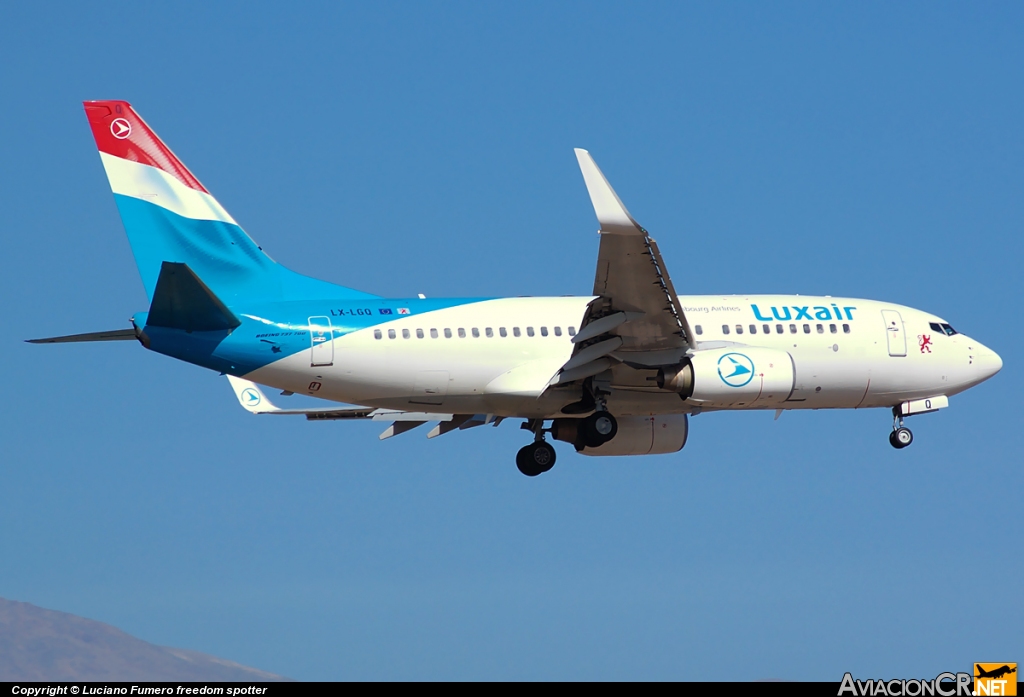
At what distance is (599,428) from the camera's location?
136 ft

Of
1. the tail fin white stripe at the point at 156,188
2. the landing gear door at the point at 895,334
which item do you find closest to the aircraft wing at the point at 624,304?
the landing gear door at the point at 895,334

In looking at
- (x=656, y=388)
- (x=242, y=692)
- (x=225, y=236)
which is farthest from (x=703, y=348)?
(x=242, y=692)

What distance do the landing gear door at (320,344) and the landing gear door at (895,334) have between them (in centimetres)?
1588

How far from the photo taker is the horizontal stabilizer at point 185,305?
3550cm

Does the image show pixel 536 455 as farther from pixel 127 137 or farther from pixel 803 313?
pixel 127 137

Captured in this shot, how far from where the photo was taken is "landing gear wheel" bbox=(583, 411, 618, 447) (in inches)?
1635

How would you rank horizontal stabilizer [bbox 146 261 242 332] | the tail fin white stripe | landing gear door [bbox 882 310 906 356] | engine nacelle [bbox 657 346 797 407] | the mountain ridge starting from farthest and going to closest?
landing gear door [bbox 882 310 906 356] → engine nacelle [bbox 657 346 797 407] → the tail fin white stripe → horizontal stabilizer [bbox 146 261 242 332] → the mountain ridge

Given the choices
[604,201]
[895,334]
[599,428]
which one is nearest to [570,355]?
[599,428]

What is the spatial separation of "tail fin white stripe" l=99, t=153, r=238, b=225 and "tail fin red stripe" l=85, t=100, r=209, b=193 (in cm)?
15

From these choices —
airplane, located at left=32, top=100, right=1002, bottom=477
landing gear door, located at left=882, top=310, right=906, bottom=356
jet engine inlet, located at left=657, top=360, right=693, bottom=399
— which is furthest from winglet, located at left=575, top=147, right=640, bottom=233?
landing gear door, located at left=882, top=310, right=906, bottom=356

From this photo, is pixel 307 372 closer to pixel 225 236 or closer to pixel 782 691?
pixel 225 236

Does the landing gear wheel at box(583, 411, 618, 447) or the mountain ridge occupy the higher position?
the landing gear wheel at box(583, 411, 618, 447)

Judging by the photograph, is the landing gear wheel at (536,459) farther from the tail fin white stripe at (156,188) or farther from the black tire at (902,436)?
the tail fin white stripe at (156,188)

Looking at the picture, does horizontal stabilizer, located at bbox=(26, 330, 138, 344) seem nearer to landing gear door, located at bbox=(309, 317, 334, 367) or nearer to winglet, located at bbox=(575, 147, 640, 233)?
landing gear door, located at bbox=(309, 317, 334, 367)
